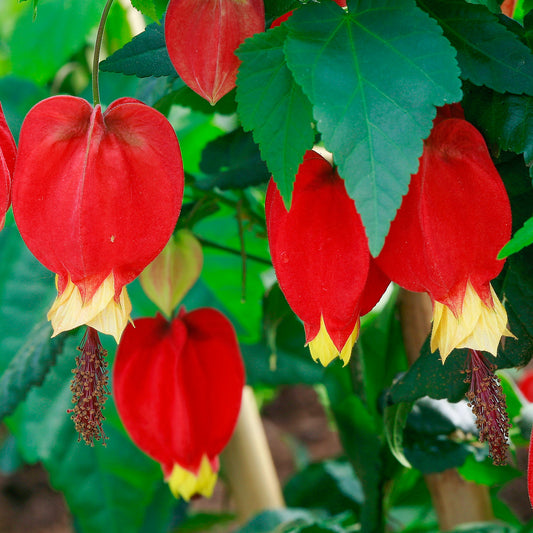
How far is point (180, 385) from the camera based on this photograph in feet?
1.46

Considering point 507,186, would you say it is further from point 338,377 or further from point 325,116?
point 338,377

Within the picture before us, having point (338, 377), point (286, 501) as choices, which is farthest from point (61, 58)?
point (286, 501)

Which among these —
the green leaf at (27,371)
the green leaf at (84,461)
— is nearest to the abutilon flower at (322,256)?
the green leaf at (27,371)

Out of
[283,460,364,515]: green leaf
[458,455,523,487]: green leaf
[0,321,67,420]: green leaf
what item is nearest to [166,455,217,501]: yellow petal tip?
[0,321,67,420]: green leaf

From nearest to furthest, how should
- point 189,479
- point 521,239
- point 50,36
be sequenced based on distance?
point 521,239 < point 189,479 < point 50,36

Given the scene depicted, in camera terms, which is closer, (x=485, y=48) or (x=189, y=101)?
(x=485, y=48)

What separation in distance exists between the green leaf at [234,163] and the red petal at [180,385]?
0.09m

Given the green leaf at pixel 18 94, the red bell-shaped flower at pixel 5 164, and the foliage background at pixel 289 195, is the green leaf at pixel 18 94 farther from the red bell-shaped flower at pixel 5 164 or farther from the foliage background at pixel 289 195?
the red bell-shaped flower at pixel 5 164

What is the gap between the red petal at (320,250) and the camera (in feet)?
0.98

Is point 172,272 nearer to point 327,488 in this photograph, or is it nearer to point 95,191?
point 95,191

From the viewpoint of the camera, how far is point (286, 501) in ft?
2.99

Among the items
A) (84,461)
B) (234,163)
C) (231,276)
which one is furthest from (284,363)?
(234,163)

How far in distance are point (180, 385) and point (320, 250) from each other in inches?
7.0

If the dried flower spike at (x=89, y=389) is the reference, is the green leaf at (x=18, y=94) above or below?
below
